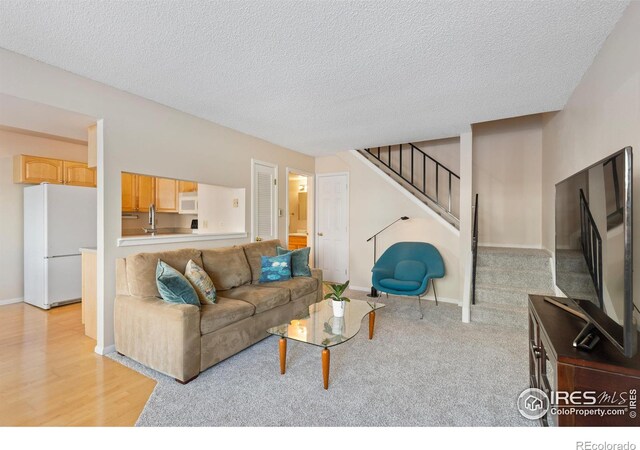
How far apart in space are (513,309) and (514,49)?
2.76 m

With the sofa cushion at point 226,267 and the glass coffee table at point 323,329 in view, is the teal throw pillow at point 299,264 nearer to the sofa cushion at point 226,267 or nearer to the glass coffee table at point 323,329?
the sofa cushion at point 226,267

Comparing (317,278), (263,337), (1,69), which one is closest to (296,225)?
(317,278)

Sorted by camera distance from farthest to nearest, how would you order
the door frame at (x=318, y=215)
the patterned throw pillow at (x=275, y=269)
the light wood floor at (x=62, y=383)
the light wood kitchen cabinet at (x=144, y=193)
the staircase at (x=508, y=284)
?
1. the door frame at (x=318, y=215)
2. the light wood kitchen cabinet at (x=144, y=193)
3. the patterned throw pillow at (x=275, y=269)
4. the staircase at (x=508, y=284)
5. the light wood floor at (x=62, y=383)

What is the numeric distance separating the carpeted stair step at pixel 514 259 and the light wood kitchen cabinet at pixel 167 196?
Answer: 5124mm

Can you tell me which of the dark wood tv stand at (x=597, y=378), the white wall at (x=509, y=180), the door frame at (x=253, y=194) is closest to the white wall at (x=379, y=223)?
the white wall at (x=509, y=180)

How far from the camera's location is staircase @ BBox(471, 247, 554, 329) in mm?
3523

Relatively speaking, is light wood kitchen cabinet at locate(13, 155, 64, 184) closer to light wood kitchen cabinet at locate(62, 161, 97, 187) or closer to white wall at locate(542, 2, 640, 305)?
light wood kitchen cabinet at locate(62, 161, 97, 187)

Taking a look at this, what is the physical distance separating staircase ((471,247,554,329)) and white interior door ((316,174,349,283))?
2276 mm

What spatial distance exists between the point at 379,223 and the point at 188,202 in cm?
333

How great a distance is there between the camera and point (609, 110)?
2.01 meters

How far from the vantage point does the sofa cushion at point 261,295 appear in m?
2.94

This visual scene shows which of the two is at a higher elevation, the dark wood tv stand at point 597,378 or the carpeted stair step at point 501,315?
the dark wood tv stand at point 597,378

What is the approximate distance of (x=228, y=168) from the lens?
13.1 feet

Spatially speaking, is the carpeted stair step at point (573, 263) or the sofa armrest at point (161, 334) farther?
the sofa armrest at point (161, 334)
